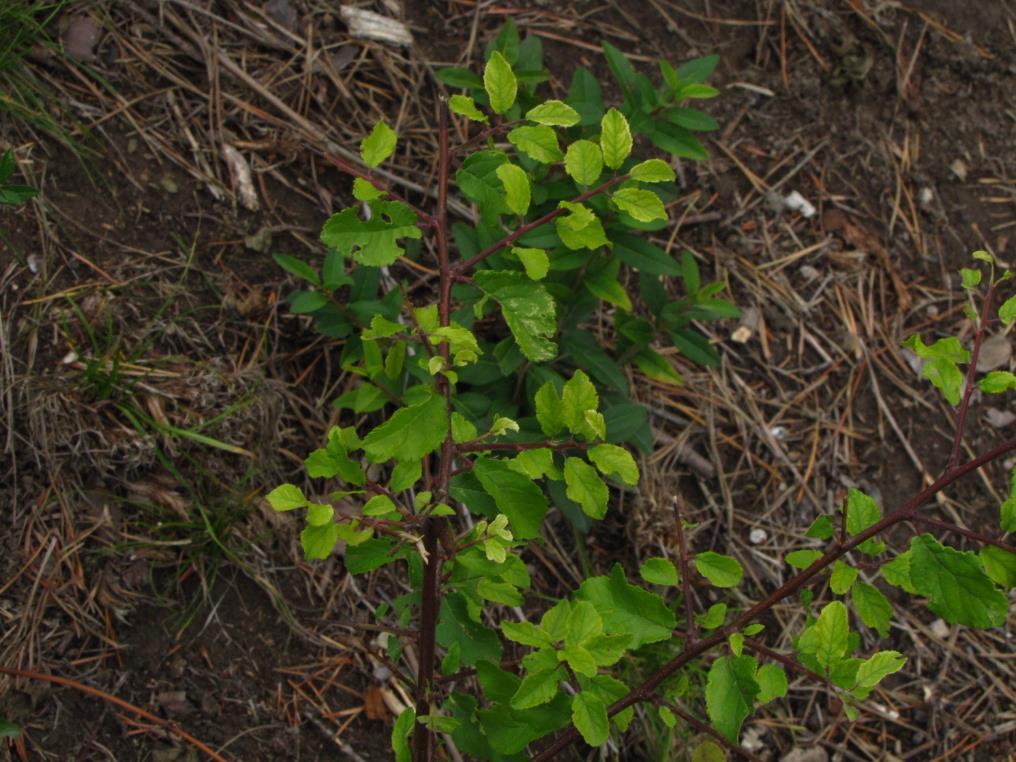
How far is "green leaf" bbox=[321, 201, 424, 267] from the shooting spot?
1492 millimetres

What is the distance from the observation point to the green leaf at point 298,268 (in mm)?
2344

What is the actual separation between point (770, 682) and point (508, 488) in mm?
527

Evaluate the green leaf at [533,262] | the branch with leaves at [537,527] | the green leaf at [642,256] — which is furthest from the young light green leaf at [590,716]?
the green leaf at [642,256]

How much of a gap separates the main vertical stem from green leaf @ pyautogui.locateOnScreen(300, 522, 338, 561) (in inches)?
6.5

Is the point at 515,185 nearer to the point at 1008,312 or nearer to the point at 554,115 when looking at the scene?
the point at 554,115

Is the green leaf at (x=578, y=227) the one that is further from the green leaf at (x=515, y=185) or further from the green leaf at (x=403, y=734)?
the green leaf at (x=403, y=734)

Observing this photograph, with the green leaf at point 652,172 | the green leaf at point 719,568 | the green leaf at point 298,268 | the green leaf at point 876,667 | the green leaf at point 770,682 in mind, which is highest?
the green leaf at point 652,172

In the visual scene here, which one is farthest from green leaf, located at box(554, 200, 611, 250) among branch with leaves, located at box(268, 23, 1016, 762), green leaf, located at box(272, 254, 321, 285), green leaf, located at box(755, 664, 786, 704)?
green leaf, located at box(272, 254, 321, 285)

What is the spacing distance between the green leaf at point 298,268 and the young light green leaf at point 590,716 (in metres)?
1.32

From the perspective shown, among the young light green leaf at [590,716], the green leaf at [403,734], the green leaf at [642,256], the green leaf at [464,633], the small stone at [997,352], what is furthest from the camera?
the small stone at [997,352]

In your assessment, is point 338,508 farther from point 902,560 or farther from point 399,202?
point 902,560

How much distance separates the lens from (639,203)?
58.7 inches

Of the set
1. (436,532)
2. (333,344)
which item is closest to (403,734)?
(436,532)

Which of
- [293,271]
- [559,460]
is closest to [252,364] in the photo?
[293,271]
